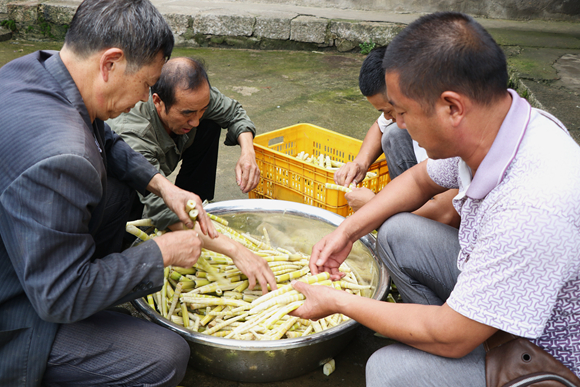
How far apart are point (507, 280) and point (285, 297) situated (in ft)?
3.74

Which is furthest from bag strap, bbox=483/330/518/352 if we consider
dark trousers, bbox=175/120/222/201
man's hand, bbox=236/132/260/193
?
dark trousers, bbox=175/120/222/201

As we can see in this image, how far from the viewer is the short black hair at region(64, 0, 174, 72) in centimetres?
180

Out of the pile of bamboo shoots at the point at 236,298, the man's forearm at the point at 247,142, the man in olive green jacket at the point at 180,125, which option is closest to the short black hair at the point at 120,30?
the man in olive green jacket at the point at 180,125

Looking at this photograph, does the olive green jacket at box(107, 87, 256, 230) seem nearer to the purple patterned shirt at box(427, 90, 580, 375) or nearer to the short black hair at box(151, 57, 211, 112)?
the short black hair at box(151, 57, 211, 112)

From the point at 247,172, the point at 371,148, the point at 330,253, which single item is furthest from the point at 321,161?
the point at 330,253

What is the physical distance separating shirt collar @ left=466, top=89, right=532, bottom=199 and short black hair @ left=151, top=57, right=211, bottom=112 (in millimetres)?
1914

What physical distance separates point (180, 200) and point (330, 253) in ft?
2.68

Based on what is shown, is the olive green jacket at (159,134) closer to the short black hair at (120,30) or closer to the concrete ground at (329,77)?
the concrete ground at (329,77)

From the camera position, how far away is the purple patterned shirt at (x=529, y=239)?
1.43 metres

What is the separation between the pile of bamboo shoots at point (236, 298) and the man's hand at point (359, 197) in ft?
1.28

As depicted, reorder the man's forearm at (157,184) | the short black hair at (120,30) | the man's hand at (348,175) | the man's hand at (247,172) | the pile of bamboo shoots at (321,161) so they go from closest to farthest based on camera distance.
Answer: the short black hair at (120,30)
the man's forearm at (157,184)
the man's hand at (348,175)
the man's hand at (247,172)
the pile of bamboo shoots at (321,161)

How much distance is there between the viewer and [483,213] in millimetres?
1680

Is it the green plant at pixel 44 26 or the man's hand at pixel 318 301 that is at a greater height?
the man's hand at pixel 318 301

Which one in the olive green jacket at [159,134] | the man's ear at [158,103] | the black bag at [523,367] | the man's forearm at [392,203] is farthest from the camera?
the man's ear at [158,103]
